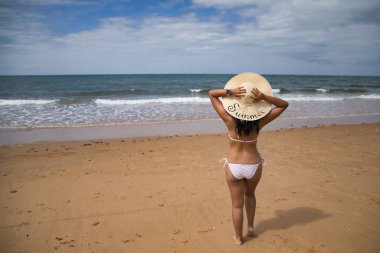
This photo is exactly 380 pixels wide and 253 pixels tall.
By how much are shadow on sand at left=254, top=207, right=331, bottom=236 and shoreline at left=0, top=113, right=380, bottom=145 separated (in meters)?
6.08

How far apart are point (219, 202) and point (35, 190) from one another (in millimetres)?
3215

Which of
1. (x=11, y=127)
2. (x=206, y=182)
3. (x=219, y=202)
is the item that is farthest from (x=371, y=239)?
(x=11, y=127)

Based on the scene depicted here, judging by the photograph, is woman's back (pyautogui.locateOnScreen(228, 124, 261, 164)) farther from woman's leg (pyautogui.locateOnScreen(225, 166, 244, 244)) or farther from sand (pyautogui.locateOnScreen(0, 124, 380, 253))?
sand (pyautogui.locateOnScreen(0, 124, 380, 253))

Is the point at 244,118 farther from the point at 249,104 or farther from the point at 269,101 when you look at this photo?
the point at 269,101

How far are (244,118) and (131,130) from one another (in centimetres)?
820

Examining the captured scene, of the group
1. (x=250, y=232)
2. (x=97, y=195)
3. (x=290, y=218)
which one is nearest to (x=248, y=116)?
(x=250, y=232)

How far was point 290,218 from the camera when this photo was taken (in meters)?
4.28

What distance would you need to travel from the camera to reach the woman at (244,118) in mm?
3111

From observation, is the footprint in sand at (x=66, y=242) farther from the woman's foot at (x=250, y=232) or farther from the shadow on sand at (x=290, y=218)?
the shadow on sand at (x=290, y=218)

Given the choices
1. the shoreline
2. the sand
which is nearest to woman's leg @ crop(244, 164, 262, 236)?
the sand

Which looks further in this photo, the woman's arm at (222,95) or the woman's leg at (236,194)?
the woman's leg at (236,194)

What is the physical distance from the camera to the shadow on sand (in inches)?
160

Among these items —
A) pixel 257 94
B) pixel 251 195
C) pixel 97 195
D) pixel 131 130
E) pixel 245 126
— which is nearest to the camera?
pixel 257 94

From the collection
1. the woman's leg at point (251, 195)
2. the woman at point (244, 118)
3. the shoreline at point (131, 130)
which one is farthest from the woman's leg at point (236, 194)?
the shoreline at point (131, 130)
